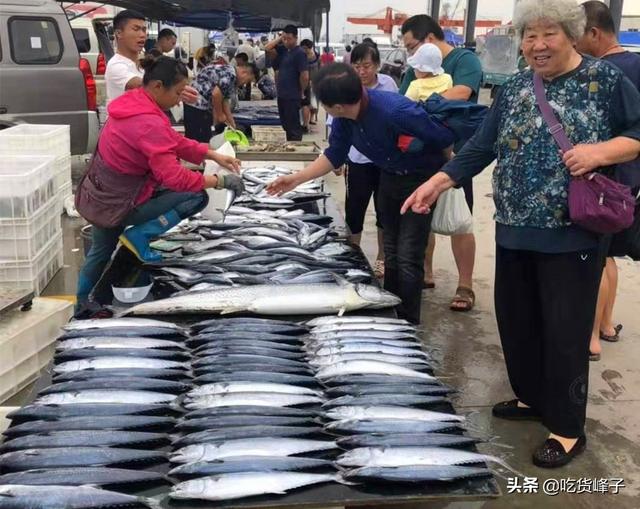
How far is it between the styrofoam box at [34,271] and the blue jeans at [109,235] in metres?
0.39

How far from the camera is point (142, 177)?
14.5 feet

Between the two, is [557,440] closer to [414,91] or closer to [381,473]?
[381,473]

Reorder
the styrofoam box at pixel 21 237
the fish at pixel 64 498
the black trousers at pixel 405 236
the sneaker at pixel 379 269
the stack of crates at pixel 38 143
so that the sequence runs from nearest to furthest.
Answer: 1. the fish at pixel 64 498
2. the black trousers at pixel 405 236
3. the styrofoam box at pixel 21 237
4. the stack of crates at pixel 38 143
5. the sneaker at pixel 379 269

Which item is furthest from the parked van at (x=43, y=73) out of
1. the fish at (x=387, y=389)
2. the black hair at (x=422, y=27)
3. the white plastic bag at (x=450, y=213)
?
the fish at (x=387, y=389)

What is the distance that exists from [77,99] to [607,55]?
24.1ft

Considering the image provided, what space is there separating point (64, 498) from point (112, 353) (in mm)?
1010

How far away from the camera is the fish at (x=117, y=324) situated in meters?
3.32

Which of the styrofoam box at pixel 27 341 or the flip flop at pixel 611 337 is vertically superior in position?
the styrofoam box at pixel 27 341

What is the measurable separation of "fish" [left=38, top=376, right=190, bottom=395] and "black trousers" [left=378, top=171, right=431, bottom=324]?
1.91m

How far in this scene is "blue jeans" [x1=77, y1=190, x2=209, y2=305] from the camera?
4555mm

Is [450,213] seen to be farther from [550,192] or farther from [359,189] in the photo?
[550,192]

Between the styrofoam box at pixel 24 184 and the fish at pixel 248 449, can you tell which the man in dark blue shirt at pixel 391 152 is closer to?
the styrofoam box at pixel 24 184

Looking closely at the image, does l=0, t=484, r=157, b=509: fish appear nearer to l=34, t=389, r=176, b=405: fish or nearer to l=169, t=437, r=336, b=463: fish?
l=169, t=437, r=336, b=463: fish

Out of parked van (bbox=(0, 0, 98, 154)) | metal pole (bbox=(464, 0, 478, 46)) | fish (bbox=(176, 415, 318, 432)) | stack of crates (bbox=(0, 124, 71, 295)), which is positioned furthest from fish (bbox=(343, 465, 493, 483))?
metal pole (bbox=(464, 0, 478, 46))
